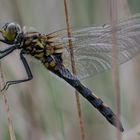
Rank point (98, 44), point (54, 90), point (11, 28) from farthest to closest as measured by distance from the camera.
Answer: point (54, 90)
point (98, 44)
point (11, 28)

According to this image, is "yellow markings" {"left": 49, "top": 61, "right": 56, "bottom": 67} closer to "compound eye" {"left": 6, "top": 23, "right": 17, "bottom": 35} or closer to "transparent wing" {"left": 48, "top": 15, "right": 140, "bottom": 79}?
"transparent wing" {"left": 48, "top": 15, "right": 140, "bottom": 79}

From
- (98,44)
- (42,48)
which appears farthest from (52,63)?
(98,44)

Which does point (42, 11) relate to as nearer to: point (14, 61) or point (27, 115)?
point (14, 61)

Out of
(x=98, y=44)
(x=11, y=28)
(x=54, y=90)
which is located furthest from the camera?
(x=54, y=90)

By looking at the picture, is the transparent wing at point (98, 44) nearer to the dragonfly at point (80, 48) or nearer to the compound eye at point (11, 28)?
the dragonfly at point (80, 48)

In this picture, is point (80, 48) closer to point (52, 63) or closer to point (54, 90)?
point (52, 63)

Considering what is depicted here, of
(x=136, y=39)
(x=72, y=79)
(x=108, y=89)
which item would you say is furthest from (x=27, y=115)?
(x=136, y=39)

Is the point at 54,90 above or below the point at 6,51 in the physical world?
below

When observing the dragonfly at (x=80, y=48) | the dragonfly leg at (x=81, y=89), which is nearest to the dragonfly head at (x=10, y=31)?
the dragonfly at (x=80, y=48)
